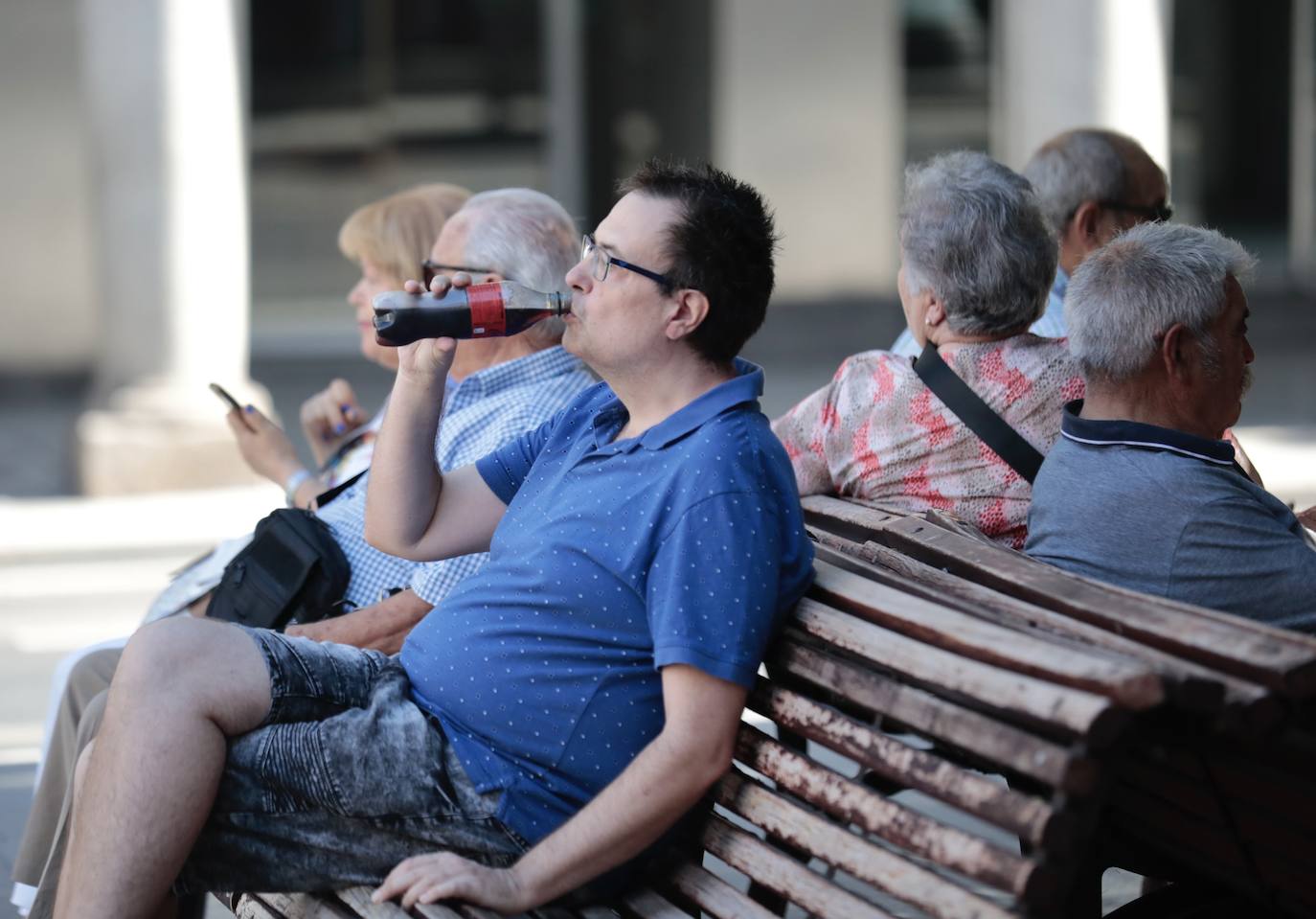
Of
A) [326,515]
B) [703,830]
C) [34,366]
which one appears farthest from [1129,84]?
[34,366]

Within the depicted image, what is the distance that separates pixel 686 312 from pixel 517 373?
0.85 metres

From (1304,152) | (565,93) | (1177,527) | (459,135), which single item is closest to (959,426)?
(1177,527)

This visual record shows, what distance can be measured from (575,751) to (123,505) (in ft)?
19.5

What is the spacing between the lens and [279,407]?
10086 mm

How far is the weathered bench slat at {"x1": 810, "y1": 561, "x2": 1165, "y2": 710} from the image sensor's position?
6.04 feet

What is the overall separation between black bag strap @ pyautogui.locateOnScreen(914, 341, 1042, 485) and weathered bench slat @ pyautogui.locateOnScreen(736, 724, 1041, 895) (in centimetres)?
84

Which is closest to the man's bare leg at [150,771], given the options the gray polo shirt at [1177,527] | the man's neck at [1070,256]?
the gray polo shirt at [1177,527]

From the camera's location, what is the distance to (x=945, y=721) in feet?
6.75

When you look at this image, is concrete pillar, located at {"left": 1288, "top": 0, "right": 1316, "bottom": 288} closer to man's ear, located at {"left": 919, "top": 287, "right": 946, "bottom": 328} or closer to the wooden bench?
man's ear, located at {"left": 919, "top": 287, "right": 946, "bottom": 328}

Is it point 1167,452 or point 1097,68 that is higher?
point 1097,68

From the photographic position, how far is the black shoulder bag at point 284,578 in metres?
3.27

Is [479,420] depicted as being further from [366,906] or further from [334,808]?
[366,906]

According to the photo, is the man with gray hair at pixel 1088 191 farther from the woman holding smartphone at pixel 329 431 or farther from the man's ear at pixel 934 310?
the woman holding smartphone at pixel 329 431

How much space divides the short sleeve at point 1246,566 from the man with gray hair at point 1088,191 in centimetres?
160
